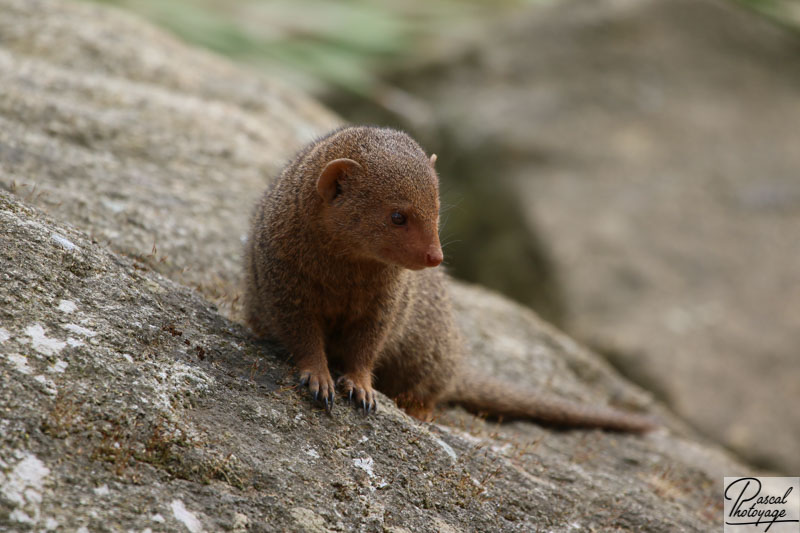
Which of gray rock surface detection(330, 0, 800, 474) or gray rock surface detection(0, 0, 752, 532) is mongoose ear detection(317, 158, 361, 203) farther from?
gray rock surface detection(330, 0, 800, 474)

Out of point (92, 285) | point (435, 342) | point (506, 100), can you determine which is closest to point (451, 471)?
point (435, 342)

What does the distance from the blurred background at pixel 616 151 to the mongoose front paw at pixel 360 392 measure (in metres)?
4.80

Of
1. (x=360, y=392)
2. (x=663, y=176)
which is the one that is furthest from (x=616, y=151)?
(x=360, y=392)

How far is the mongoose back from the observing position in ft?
12.3

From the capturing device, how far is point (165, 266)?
4887mm

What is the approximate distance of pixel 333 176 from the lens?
12.6 ft

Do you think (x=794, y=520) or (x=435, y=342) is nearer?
(x=435, y=342)

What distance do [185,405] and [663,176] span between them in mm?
9176

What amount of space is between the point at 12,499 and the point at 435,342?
2727 millimetres

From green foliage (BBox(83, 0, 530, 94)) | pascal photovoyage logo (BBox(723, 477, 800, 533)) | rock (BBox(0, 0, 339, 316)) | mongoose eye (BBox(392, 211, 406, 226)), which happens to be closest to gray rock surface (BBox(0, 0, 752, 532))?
rock (BBox(0, 0, 339, 316))

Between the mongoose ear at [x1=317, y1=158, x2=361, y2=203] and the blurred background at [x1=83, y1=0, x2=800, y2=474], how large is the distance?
4.74 meters

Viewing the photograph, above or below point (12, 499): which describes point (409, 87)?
above

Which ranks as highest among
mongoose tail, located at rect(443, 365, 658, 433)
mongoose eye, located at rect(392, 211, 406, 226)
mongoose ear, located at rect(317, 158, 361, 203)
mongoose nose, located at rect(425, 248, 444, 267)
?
mongoose ear, located at rect(317, 158, 361, 203)

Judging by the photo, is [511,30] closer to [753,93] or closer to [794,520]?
[753,93]
